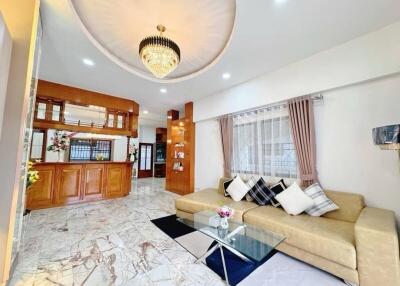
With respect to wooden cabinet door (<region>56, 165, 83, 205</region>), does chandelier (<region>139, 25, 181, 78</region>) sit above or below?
above

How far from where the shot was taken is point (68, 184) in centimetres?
414

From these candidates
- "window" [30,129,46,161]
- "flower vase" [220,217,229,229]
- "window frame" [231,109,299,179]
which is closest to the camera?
"flower vase" [220,217,229,229]

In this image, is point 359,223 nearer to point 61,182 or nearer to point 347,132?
point 347,132

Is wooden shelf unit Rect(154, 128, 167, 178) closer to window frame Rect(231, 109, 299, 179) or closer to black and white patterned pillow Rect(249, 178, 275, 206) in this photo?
window frame Rect(231, 109, 299, 179)

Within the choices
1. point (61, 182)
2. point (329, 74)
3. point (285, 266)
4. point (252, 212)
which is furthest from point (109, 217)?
point (329, 74)

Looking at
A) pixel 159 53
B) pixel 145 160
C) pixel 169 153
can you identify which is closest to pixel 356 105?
pixel 159 53

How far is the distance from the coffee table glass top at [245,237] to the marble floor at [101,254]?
376 millimetres

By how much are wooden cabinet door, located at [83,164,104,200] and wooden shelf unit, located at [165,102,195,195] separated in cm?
202

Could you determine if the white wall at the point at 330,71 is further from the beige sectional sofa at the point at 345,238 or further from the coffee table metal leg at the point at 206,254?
the coffee table metal leg at the point at 206,254

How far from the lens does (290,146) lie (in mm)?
3066

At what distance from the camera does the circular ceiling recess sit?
79.0 inches

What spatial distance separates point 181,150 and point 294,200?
373cm

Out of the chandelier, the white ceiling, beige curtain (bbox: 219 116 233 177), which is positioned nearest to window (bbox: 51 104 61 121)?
the white ceiling

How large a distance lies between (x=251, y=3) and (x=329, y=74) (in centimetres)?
164
